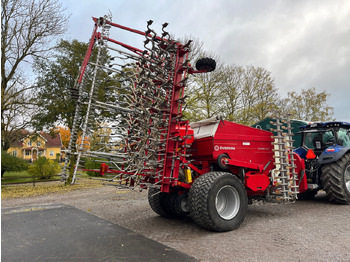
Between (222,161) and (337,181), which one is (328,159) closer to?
(337,181)

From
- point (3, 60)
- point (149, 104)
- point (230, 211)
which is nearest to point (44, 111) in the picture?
point (3, 60)

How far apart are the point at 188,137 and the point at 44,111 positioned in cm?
1198

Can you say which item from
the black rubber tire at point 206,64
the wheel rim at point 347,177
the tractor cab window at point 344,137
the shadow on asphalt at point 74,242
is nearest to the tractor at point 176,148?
the black rubber tire at point 206,64

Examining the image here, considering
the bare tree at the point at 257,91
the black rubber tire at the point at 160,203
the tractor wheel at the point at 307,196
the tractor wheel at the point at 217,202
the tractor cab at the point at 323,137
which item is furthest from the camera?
the bare tree at the point at 257,91

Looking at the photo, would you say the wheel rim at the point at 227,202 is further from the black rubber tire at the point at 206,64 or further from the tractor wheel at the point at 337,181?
the tractor wheel at the point at 337,181

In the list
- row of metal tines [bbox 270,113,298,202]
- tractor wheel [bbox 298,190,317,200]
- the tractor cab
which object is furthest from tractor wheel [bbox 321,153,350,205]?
tractor wheel [bbox 298,190,317,200]

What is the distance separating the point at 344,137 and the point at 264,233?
15.4 feet

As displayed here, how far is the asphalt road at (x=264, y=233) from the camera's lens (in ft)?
11.5

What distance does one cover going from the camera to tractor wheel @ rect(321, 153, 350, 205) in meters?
6.34

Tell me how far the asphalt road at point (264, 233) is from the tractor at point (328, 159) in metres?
0.46

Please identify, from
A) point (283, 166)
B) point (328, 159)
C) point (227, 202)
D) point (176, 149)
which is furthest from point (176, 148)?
point (328, 159)

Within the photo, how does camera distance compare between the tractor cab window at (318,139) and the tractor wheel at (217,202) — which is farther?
the tractor cab window at (318,139)

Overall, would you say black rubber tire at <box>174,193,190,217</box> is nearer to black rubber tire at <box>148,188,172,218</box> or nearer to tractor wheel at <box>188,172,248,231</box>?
black rubber tire at <box>148,188,172,218</box>

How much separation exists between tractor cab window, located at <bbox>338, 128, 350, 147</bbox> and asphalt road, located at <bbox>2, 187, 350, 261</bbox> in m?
1.74
